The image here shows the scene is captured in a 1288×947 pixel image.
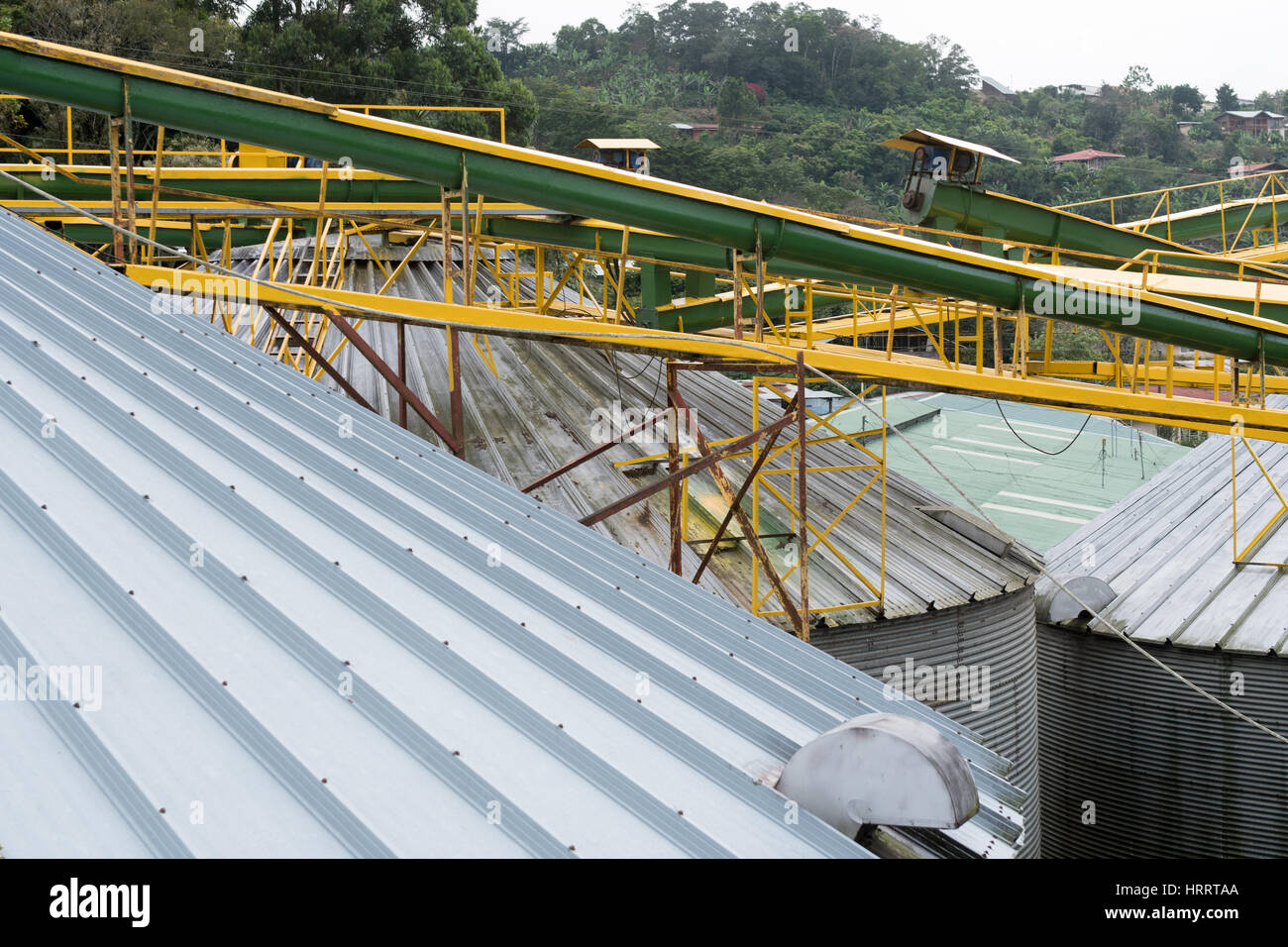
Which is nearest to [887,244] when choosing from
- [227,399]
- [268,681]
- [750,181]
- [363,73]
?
[227,399]

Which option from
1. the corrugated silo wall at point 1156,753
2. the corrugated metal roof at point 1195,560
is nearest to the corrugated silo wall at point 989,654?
the corrugated silo wall at point 1156,753

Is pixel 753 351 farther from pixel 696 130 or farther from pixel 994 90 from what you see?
Answer: pixel 994 90

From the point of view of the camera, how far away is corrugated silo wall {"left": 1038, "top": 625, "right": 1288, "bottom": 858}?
48.1 feet

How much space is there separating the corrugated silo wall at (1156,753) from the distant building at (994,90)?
10618 centimetres

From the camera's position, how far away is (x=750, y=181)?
67500 millimetres

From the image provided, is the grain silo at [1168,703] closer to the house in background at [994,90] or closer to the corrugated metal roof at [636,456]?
the corrugated metal roof at [636,456]

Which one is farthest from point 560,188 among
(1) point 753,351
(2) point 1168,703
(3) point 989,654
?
(2) point 1168,703

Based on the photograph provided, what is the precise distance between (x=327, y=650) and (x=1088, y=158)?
312 feet

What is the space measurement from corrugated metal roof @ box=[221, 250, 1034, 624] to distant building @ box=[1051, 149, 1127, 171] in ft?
251

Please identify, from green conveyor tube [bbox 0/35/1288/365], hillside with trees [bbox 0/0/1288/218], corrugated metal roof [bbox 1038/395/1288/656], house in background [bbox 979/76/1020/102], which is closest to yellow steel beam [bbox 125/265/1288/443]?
green conveyor tube [bbox 0/35/1288/365]
